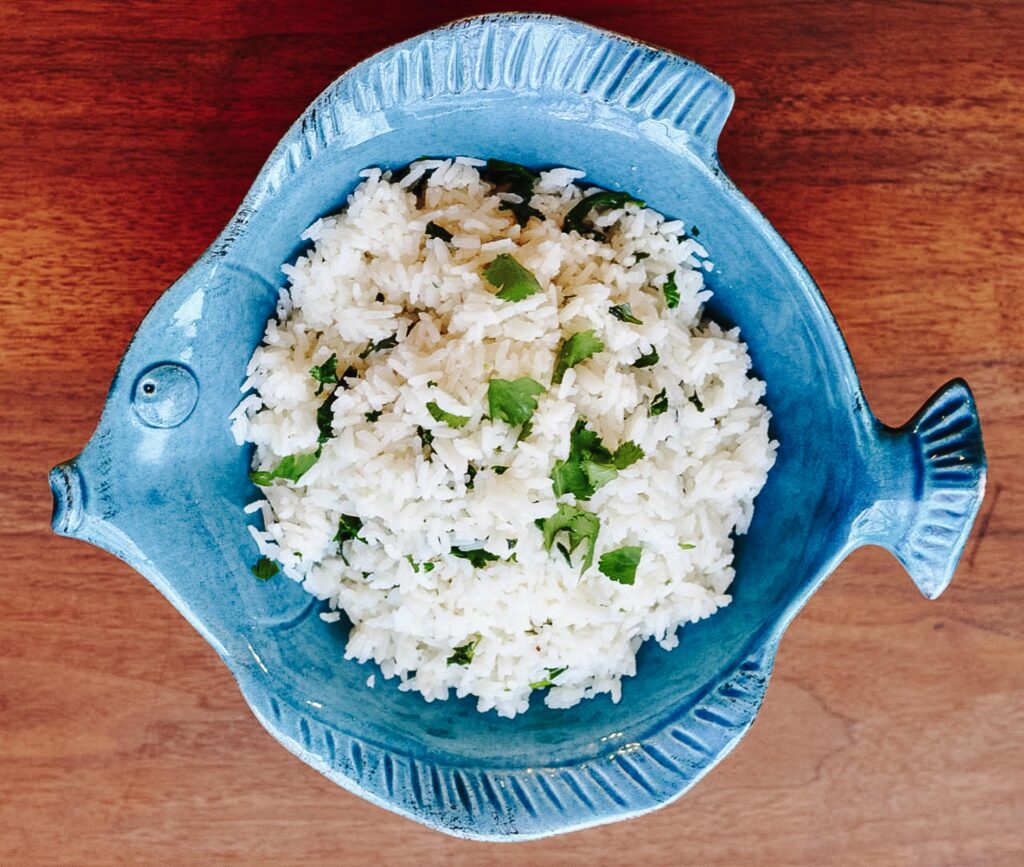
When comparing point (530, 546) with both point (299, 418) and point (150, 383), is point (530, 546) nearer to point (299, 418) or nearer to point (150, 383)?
point (299, 418)

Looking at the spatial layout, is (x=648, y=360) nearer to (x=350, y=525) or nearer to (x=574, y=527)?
(x=574, y=527)

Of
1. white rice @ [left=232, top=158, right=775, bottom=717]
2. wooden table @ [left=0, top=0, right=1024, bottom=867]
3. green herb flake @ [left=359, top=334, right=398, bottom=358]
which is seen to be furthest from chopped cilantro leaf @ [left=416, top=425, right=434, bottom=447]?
wooden table @ [left=0, top=0, right=1024, bottom=867]

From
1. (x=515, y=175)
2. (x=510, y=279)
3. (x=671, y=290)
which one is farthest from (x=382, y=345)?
(x=671, y=290)

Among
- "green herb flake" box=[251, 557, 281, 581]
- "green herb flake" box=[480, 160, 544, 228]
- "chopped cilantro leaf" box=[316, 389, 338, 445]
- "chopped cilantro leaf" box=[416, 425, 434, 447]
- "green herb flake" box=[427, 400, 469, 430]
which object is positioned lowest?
"green herb flake" box=[251, 557, 281, 581]

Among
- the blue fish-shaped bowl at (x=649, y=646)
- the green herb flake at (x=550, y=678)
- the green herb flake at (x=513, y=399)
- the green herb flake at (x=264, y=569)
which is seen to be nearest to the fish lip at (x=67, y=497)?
the blue fish-shaped bowl at (x=649, y=646)

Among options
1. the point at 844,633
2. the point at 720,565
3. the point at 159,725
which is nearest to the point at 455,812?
the point at 720,565

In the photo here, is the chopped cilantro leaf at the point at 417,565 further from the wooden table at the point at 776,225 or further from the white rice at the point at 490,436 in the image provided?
the wooden table at the point at 776,225

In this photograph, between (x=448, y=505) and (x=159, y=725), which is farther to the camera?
(x=159, y=725)

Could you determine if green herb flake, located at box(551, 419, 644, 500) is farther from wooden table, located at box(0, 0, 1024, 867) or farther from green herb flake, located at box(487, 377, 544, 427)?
wooden table, located at box(0, 0, 1024, 867)
